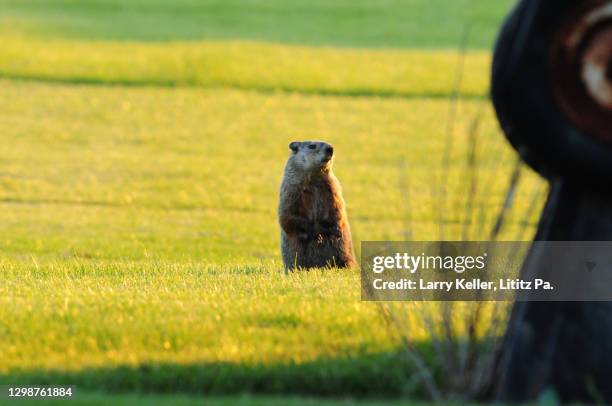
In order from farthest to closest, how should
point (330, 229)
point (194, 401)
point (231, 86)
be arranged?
point (231, 86) < point (330, 229) < point (194, 401)

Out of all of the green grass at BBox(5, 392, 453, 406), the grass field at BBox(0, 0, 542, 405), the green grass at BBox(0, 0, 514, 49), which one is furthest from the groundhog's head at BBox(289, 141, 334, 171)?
the green grass at BBox(0, 0, 514, 49)

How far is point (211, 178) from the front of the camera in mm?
23219

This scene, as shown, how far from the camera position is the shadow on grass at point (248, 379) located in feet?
21.6

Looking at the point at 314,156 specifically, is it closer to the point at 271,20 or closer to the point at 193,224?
the point at 193,224

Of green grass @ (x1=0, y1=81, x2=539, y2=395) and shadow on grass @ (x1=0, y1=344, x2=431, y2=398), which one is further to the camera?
green grass @ (x1=0, y1=81, x2=539, y2=395)

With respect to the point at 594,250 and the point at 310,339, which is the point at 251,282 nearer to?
the point at 310,339

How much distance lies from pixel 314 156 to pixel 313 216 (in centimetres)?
65

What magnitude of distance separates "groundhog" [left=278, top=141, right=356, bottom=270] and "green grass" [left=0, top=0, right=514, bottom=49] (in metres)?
31.4

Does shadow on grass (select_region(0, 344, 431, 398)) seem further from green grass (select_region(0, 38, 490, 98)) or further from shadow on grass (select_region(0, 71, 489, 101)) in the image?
shadow on grass (select_region(0, 71, 489, 101))

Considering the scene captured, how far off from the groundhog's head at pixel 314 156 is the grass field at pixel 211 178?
1.09 meters

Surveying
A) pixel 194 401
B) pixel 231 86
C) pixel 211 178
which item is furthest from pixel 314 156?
pixel 231 86

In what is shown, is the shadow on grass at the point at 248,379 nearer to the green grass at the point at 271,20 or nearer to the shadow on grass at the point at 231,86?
the shadow on grass at the point at 231,86

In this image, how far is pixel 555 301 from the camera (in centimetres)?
610

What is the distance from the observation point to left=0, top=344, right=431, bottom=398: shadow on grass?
6594 millimetres
